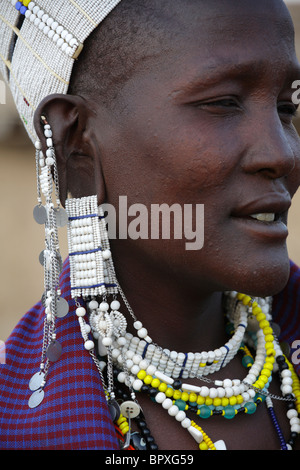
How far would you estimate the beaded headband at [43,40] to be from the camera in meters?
1.99

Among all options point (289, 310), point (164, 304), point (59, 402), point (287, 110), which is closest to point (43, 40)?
point (287, 110)

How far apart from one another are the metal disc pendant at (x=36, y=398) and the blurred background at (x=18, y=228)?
461 centimetres

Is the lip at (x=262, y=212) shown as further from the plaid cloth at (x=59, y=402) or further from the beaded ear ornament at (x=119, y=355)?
the plaid cloth at (x=59, y=402)

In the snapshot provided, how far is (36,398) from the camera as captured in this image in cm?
195

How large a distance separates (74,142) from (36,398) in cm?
84

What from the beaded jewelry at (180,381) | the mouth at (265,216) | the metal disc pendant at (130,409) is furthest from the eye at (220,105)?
the metal disc pendant at (130,409)

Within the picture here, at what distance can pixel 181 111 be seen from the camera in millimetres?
1851

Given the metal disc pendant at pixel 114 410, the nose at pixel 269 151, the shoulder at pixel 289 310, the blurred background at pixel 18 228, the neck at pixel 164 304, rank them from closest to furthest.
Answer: the nose at pixel 269 151, the metal disc pendant at pixel 114 410, the neck at pixel 164 304, the shoulder at pixel 289 310, the blurred background at pixel 18 228

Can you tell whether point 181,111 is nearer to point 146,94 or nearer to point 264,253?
point 146,94

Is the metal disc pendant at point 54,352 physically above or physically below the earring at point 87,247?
below

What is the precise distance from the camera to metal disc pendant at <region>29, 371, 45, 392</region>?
6.55 ft

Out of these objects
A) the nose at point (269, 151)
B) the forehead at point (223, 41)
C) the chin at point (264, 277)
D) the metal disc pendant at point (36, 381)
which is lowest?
the metal disc pendant at point (36, 381)

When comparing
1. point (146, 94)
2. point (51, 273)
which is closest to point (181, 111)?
point (146, 94)

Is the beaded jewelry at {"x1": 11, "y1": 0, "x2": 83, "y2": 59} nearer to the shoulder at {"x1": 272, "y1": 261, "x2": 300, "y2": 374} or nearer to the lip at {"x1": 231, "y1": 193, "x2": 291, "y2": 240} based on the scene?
the lip at {"x1": 231, "y1": 193, "x2": 291, "y2": 240}
